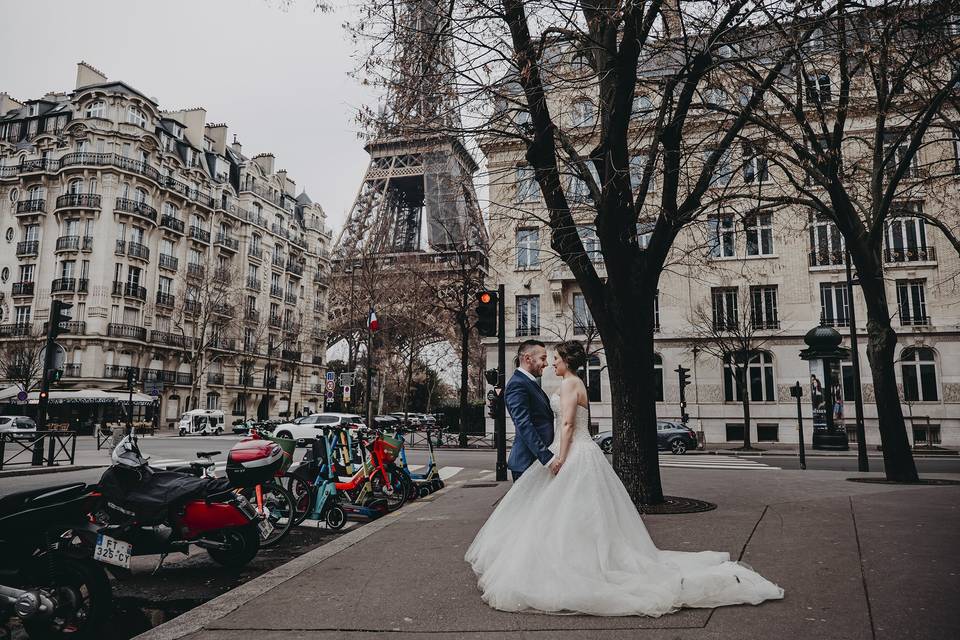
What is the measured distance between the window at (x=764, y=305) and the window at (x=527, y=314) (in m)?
9.86

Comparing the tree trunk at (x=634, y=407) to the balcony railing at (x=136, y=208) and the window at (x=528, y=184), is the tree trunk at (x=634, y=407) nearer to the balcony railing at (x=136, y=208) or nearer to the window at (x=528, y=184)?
the window at (x=528, y=184)

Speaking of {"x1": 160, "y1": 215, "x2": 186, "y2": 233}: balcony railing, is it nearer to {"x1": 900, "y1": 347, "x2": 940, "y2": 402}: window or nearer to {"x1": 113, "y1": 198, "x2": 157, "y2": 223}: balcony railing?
{"x1": 113, "y1": 198, "x2": 157, "y2": 223}: balcony railing

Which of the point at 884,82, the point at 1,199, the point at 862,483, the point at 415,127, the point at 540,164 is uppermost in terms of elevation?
the point at 1,199

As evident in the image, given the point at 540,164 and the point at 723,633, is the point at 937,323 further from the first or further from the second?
the point at 723,633

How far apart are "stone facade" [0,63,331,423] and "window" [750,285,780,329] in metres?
26.5

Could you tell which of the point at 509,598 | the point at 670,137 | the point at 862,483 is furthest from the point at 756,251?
the point at 509,598

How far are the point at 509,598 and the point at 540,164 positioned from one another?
5.77m

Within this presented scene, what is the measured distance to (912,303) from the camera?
28484 millimetres

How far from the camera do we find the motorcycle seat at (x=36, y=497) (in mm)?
4090

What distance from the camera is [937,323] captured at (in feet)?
91.6

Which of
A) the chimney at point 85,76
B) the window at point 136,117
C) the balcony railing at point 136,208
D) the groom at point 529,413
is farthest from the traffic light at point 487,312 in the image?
the chimney at point 85,76

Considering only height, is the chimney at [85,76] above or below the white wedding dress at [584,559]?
above

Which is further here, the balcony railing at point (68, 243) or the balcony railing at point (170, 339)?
the balcony railing at point (170, 339)

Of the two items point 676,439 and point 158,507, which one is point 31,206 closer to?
point 676,439
